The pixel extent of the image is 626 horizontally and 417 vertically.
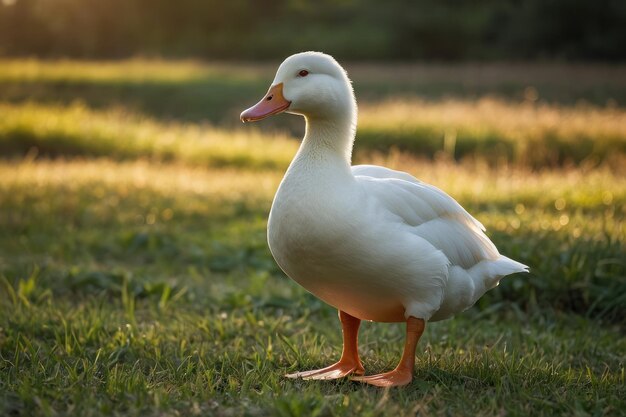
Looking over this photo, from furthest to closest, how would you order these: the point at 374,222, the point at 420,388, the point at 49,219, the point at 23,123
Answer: the point at 23,123 < the point at 49,219 < the point at 420,388 < the point at 374,222

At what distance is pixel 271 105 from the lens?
3637 mm

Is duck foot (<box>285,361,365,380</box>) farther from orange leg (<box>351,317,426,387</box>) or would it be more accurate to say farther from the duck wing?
the duck wing

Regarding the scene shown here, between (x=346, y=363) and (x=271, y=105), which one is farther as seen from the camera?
(x=346, y=363)

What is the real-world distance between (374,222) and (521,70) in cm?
2548

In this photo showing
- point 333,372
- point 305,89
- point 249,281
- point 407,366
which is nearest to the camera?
point 305,89

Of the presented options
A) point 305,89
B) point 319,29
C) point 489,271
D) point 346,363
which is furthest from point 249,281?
point 319,29

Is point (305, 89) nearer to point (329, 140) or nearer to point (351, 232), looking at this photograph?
point (329, 140)

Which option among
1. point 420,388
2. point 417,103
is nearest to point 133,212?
point 420,388

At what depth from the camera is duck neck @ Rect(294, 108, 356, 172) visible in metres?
3.64

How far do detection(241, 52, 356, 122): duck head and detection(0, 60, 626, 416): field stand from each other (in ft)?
4.22

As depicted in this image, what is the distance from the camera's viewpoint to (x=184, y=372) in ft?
12.7

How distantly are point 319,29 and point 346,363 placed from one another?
131 ft

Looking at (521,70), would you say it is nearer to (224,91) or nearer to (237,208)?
(224,91)

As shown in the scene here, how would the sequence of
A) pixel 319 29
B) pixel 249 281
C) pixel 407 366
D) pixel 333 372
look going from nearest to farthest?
pixel 407 366 → pixel 333 372 → pixel 249 281 → pixel 319 29
